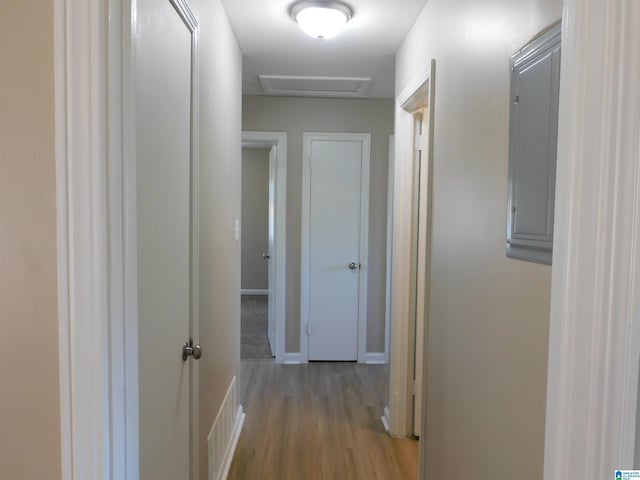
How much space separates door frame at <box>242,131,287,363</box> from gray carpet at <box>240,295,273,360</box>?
16.7 inches

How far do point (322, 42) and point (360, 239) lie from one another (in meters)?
1.85

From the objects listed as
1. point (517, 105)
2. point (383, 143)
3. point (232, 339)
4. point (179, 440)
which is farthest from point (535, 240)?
point (383, 143)

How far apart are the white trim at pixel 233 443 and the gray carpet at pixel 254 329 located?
4.37 ft

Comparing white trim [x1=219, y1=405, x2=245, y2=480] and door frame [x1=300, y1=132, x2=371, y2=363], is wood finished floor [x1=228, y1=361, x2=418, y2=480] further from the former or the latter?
door frame [x1=300, y1=132, x2=371, y2=363]

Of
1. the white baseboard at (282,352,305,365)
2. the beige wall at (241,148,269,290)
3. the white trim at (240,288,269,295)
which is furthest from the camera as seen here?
the white trim at (240,288,269,295)

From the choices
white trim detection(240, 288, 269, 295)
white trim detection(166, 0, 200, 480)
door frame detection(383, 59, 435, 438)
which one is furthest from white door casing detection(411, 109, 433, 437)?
white trim detection(240, 288, 269, 295)

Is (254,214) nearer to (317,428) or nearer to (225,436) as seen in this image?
(317,428)

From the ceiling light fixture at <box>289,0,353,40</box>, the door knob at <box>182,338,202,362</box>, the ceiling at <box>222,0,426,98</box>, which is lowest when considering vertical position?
the door knob at <box>182,338,202,362</box>

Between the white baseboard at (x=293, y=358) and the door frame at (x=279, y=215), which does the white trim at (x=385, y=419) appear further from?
the door frame at (x=279, y=215)

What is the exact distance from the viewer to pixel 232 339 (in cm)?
265

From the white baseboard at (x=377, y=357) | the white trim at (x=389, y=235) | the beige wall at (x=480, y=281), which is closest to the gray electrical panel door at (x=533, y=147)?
the beige wall at (x=480, y=281)

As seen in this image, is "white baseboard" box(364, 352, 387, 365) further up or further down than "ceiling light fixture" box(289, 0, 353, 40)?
further down

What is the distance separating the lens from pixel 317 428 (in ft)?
9.38

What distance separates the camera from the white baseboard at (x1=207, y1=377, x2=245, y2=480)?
207cm
